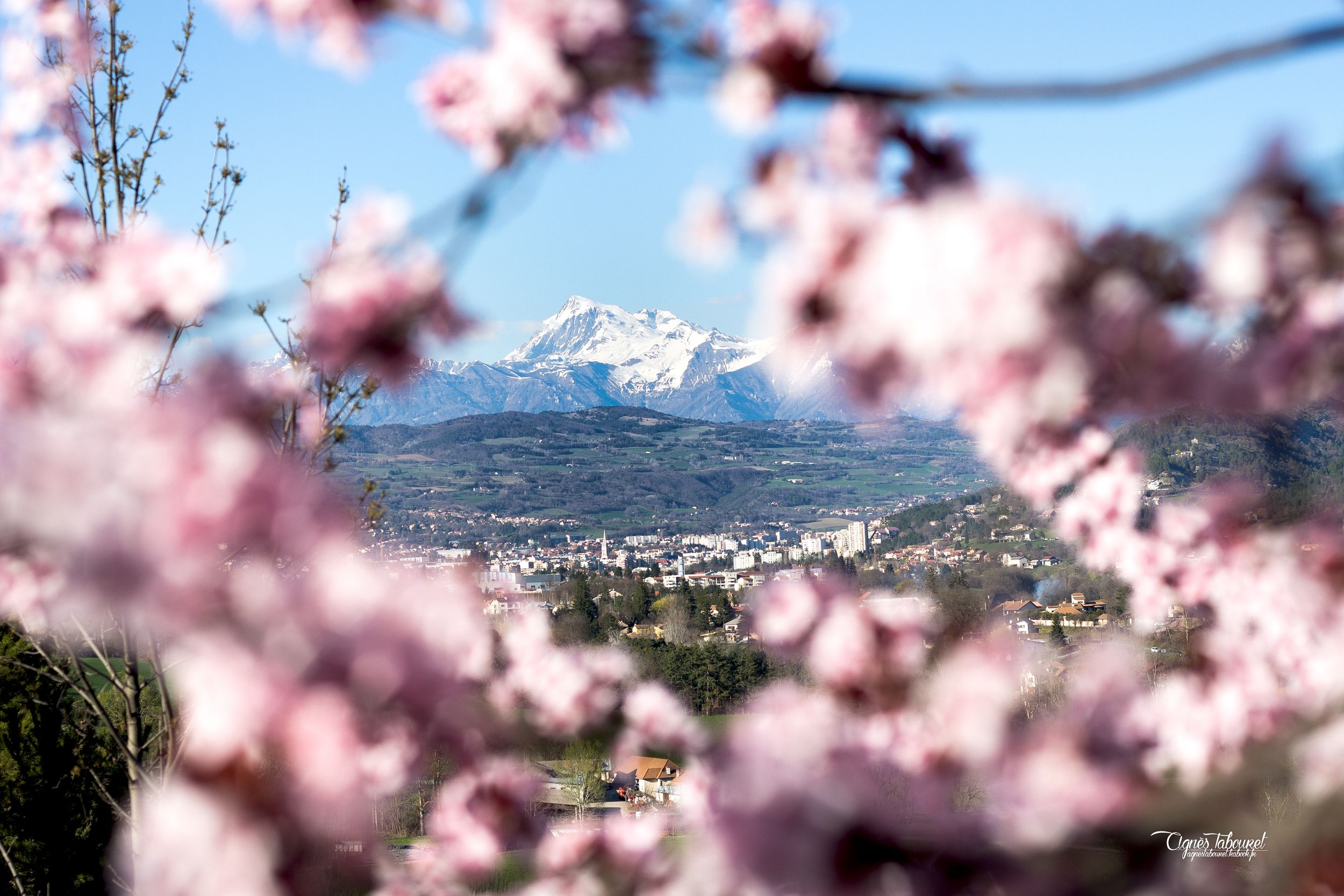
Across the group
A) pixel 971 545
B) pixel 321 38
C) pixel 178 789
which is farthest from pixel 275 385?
pixel 971 545

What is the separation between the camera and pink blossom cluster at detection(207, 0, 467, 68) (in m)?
1.62

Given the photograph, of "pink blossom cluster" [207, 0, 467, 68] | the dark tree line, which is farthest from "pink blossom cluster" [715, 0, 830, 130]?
the dark tree line

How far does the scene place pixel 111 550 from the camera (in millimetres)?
925

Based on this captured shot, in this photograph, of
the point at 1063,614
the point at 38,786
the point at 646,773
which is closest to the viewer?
the point at 38,786

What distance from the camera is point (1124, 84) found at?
1248mm

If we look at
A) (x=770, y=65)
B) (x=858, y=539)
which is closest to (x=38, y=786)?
(x=770, y=65)

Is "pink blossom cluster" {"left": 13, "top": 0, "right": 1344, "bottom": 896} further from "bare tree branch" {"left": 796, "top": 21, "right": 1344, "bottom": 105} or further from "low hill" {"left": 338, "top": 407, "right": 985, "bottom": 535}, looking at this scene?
"low hill" {"left": 338, "top": 407, "right": 985, "bottom": 535}

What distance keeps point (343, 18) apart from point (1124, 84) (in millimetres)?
→ 1323

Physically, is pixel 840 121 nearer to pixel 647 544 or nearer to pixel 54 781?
pixel 54 781

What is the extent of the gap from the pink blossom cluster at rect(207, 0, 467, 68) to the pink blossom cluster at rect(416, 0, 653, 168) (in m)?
0.11

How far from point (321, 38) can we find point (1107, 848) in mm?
1885

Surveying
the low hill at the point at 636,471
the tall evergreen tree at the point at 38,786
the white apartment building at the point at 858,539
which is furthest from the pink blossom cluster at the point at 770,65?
the low hill at the point at 636,471

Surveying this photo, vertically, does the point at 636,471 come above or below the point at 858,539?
above

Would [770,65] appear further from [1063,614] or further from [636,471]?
[636,471]
